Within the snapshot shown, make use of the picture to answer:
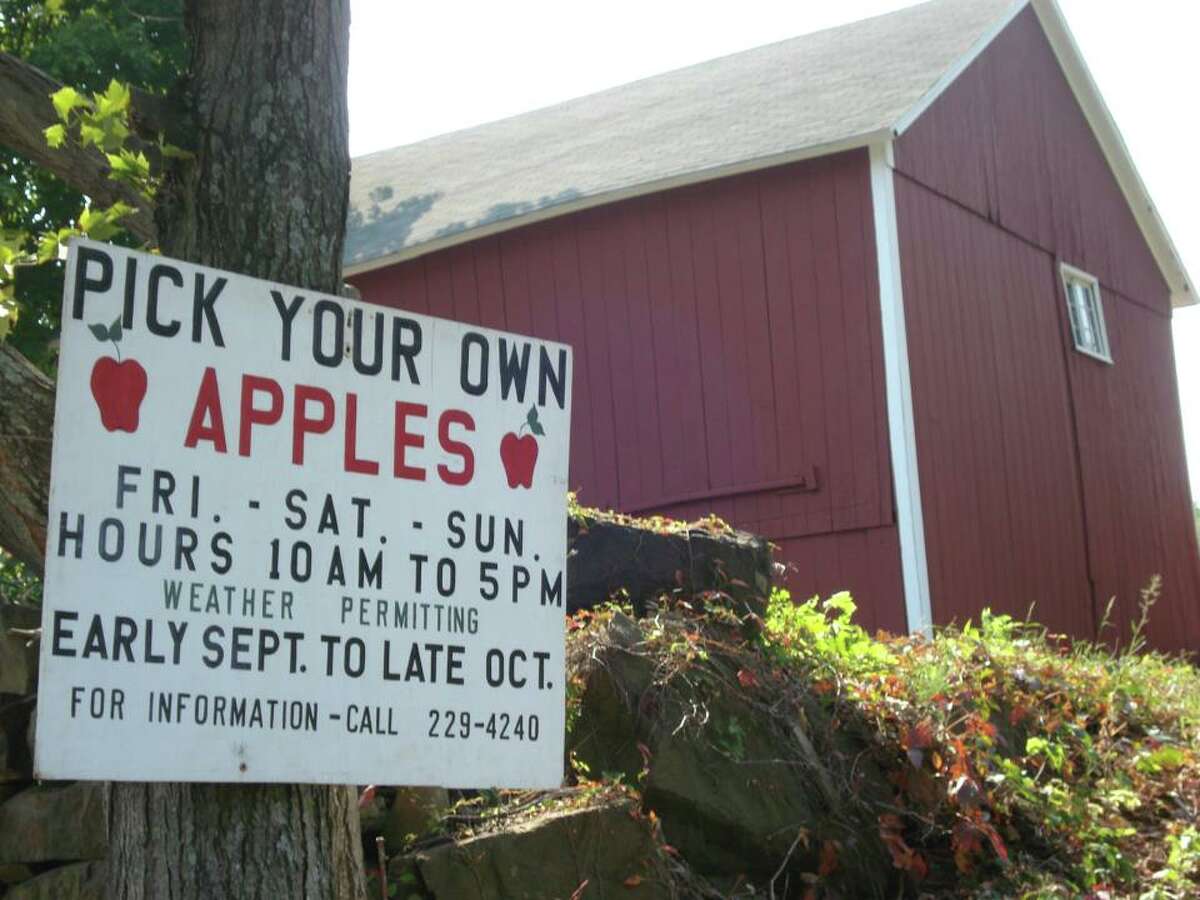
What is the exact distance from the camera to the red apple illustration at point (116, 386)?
264 centimetres

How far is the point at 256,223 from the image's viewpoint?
10.7 feet

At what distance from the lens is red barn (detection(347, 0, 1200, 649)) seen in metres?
12.1

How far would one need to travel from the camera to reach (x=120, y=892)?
3.01 m

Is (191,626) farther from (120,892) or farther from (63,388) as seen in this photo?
(120,892)

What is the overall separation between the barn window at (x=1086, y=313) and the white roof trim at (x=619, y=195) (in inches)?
166

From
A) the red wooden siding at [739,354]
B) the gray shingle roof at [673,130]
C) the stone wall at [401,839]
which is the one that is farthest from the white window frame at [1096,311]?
the stone wall at [401,839]

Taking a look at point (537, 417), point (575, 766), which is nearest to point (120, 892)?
point (537, 417)

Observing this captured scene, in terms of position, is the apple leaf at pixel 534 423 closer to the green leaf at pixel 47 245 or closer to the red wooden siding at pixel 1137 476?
the green leaf at pixel 47 245

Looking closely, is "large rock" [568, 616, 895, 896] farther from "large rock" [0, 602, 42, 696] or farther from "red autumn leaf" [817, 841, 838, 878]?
"large rock" [0, 602, 42, 696]

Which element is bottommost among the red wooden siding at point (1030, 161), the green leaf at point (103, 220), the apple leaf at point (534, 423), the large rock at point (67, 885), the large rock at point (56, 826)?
the large rock at point (67, 885)

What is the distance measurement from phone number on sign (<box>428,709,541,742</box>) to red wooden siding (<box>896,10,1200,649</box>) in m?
9.25

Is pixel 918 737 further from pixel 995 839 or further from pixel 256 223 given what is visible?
pixel 256 223

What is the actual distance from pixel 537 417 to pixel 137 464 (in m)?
0.82

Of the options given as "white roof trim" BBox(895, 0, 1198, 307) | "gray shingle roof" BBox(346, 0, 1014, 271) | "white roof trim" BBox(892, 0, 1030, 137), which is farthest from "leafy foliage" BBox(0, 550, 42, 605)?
"white roof trim" BBox(895, 0, 1198, 307)
